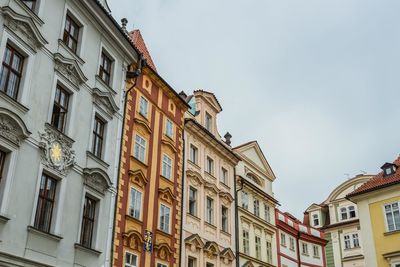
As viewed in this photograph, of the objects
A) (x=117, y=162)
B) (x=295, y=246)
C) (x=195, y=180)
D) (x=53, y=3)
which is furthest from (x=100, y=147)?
(x=295, y=246)

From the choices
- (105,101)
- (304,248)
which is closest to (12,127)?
(105,101)

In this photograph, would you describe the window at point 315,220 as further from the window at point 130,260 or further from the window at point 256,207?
the window at point 130,260

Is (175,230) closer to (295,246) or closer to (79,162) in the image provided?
(79,162)

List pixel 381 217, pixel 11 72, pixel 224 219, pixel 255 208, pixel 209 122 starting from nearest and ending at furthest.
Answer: pixel 11 72 → pixel 224 219 → pixel 381 217 → pixel 209 122 → pixel 255 208

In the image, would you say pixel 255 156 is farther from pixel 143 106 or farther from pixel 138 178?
pixel 138 178

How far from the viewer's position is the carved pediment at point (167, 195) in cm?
2700

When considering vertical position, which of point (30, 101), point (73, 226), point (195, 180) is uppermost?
point (195, 180)

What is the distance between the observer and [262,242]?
1528 inches

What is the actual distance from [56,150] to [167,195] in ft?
31.8

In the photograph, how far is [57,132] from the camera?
19.2 m

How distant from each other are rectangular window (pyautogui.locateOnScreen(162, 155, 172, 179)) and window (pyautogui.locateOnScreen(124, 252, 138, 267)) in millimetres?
5656

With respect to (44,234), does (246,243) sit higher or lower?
higher

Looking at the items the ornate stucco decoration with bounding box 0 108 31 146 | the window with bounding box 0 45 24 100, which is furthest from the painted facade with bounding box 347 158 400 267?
the window with bounding box 0 45 24 100

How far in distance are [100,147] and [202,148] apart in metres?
11.8
